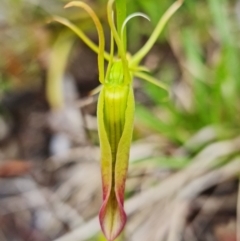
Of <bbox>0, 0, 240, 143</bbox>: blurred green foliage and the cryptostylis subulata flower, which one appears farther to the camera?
<bbox>0, 0, 240, 143</bbox>: blurred green foliage

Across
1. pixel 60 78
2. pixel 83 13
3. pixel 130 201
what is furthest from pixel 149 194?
pixel 83 13

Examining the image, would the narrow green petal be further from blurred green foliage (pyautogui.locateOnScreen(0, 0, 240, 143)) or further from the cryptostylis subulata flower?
blurred green foliage (pyautogui.locateOnScreen(0, 0, 240, 143))

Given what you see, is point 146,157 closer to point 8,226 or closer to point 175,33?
point 8,226

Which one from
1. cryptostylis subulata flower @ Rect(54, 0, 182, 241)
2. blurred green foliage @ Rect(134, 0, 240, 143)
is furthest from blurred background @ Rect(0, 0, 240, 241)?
cryptostylis subulata flower @ Rect(54, 0, 182, 241)

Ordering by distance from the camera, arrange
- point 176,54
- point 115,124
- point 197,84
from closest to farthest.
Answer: point 115,124, point 197,84, point 176,54

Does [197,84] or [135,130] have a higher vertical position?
[197,84]

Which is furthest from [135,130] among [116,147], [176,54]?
[116,147]

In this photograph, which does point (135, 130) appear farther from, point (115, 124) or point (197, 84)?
point (115, 124)

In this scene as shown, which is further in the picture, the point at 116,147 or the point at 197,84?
the point at 197,84
